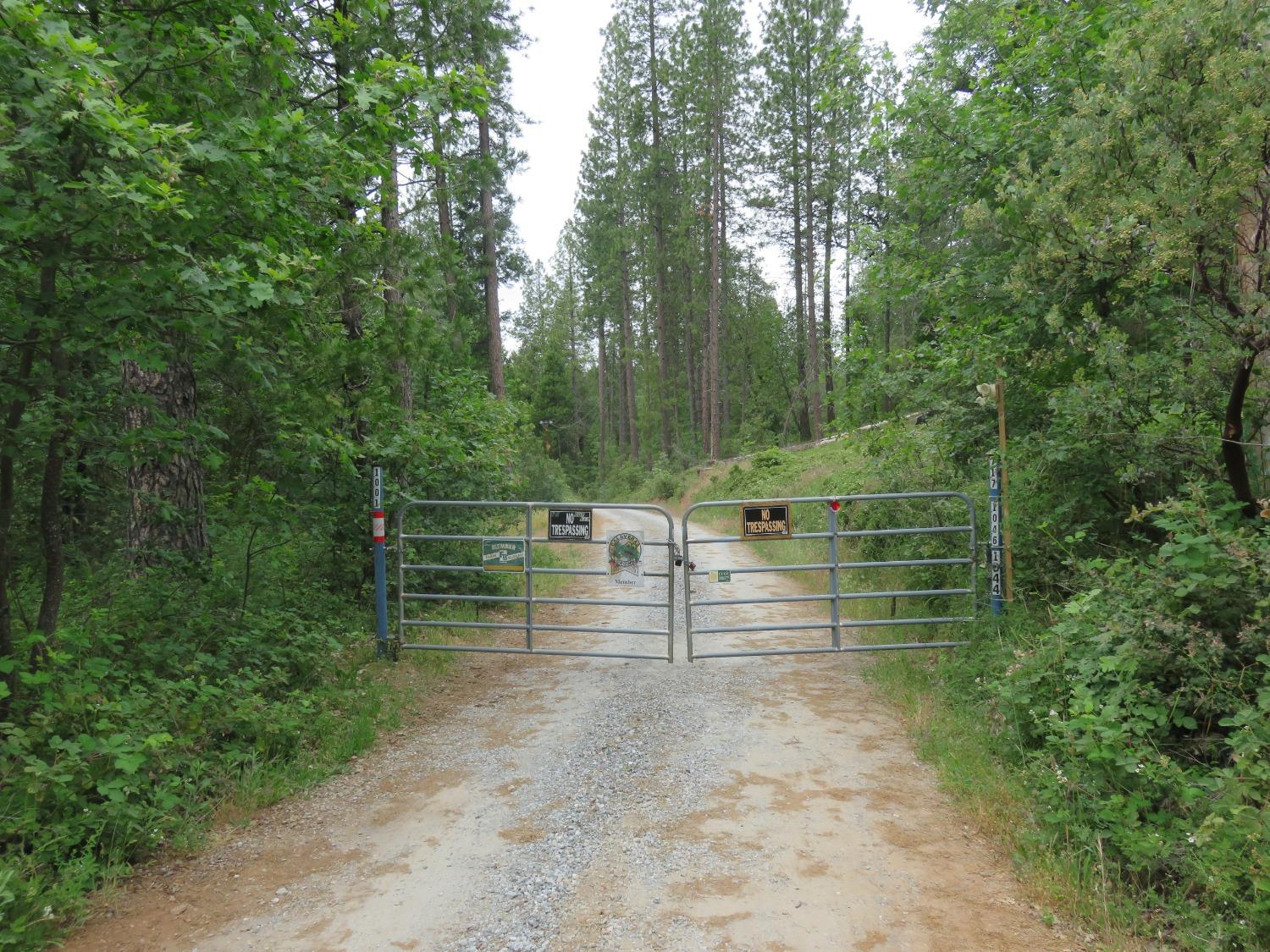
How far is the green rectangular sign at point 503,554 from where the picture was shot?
729cm

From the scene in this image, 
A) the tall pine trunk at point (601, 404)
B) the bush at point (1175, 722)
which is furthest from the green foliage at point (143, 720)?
the tall pine trunk at point (601, 404)

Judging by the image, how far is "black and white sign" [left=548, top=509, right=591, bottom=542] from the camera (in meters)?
7.30

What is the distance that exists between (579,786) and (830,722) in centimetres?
222

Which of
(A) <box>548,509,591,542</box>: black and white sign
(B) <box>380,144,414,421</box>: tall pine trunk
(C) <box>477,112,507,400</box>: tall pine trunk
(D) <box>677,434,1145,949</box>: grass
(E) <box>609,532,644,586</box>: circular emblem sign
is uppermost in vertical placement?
(C) <box>477,112,507,400</box>: tall pine trunk

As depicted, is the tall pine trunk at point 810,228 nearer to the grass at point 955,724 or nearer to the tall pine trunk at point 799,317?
the tall pine trunk at point 799,317

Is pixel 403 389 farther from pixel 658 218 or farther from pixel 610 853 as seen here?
pixel 658 218

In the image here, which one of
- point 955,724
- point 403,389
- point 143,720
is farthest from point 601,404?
point 143,720

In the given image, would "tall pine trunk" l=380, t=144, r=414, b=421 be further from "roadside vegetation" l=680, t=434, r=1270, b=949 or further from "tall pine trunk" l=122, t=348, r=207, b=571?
"roadside vegetation" l=680, t=434, r=1270, b=949

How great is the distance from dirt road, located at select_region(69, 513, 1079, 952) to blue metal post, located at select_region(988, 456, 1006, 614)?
1791 mm

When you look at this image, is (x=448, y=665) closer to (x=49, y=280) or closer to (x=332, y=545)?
(x=332, y=545)

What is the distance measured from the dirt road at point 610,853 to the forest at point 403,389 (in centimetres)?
47

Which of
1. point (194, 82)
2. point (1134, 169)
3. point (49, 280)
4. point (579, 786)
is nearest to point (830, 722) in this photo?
point (579, 786)

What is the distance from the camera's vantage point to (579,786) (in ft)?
15.5

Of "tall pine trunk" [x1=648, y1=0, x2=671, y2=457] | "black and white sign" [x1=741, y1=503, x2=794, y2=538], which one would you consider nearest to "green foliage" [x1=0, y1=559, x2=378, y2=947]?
"black and white sign" [x1=741, y1=503, x2=794, y2=538]
